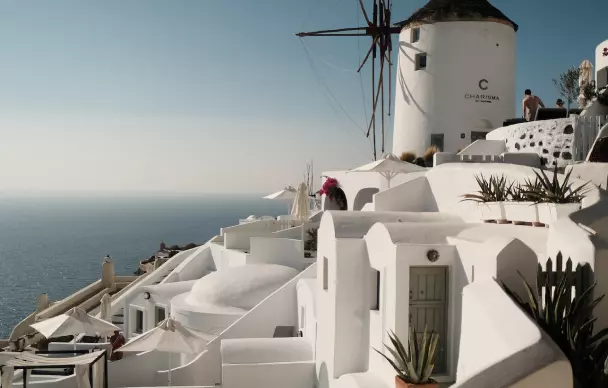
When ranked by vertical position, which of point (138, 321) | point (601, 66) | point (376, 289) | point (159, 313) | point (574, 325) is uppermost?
point (601, 66)

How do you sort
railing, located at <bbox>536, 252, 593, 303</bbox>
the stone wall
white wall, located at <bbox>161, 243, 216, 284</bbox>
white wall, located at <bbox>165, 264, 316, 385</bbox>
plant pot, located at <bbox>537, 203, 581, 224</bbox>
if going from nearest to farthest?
railing, located at <bbox>536, 252, 593, 303</bbox> → plant pot, located at <bbox>537, 203, 581, 224</bbox> → white wall, located at <bbox>165, 264, 316, 385</bbox> → the stone wall → white wall, located at <bbox>161, 243, 216, 284</bbox>

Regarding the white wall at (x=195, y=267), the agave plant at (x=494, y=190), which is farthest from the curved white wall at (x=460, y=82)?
the agave plant at (x=494, y=190)

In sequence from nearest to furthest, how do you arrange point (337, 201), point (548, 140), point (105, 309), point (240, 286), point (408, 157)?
1. point (548, 140)
2. point (240, 286)
3. point (105, 309)
4. point (408, 157)
5. point (337, 201)

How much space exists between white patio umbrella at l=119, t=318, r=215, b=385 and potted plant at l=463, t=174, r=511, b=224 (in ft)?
21.0

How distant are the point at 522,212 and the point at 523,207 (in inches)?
3.1

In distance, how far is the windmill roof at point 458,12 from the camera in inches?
963

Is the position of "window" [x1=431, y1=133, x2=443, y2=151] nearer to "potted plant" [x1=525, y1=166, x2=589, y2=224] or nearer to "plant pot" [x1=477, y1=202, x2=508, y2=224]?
"plant pot" [x1=477, y1=202, x2=508, y2=224]

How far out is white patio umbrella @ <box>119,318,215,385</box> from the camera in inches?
485

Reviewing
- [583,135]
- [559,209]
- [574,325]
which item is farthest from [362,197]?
[574,325]

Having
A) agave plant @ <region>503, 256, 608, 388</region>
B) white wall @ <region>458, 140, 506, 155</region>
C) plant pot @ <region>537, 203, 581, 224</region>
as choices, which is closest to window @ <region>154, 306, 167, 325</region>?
A: white wall @ <region>458, 140, 506, 155</region>

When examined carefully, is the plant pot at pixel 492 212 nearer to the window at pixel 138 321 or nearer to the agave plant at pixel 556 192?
the agave plant at pixel 556 192

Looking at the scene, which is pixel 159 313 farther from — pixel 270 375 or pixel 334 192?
pixel 334 192

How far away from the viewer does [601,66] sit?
20.5m

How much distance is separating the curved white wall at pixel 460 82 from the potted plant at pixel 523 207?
15.4 metres
